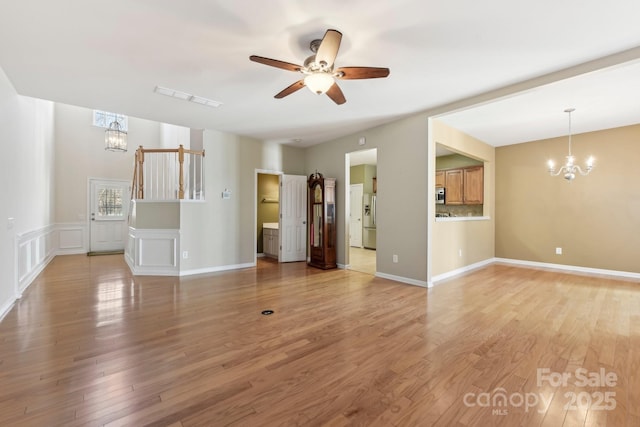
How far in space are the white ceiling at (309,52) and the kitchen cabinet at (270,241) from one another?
318 centimetres

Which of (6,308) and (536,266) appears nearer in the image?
(6,308)

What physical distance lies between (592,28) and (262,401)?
3816 mm

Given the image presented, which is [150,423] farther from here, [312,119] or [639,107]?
[639,107]

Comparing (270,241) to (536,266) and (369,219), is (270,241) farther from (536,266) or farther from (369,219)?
(536,266)

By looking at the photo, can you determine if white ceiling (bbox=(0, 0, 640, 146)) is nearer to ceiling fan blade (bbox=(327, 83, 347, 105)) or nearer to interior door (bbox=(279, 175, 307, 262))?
ceiling fan blade (bbox=(327, 83, 347, 105))

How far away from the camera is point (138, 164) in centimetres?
513

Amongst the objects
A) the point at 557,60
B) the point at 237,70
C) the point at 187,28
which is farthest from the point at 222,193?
the point at 557,60

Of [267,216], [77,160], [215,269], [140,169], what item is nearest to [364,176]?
[267,216]

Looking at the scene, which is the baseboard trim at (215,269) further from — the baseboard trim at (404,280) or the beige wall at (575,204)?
the beige wall at (575,204)

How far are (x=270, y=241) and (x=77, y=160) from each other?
5.67 meters

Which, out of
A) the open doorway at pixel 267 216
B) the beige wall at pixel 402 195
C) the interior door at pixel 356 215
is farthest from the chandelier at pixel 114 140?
the interior door at pixel 356 215

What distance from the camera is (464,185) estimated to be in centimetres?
666

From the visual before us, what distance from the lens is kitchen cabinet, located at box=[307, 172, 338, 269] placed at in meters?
5.74

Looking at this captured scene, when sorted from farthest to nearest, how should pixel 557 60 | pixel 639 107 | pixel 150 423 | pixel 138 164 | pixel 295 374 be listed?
1. pixel 138 164
2. pixel 639 107
3. pixel 557 60
4. pixel 295 374
5. pixel 150 423
